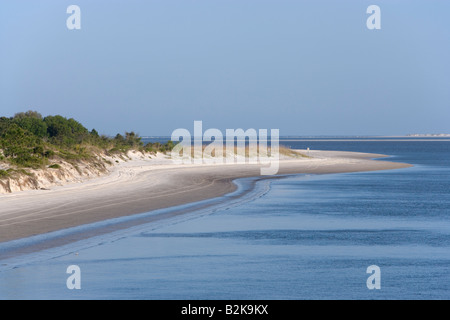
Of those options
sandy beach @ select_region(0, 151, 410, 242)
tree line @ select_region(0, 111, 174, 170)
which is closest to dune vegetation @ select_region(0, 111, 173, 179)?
tree line @ select_region(0, 111, 174, 170)

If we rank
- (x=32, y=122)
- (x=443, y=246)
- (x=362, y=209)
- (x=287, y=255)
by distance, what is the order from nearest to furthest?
(x=287, y=255) < (x=443, y=246) < (x=362, y=209) < (x=32, y=122)

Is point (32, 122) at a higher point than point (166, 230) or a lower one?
higher

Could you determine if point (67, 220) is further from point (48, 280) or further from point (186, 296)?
point (186, 296)

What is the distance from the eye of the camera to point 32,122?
45.2 metres

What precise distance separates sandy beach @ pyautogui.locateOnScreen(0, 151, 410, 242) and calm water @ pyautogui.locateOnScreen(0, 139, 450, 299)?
208cm

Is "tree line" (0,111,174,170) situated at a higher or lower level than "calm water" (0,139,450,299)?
higher

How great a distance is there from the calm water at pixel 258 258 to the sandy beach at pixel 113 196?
208cm

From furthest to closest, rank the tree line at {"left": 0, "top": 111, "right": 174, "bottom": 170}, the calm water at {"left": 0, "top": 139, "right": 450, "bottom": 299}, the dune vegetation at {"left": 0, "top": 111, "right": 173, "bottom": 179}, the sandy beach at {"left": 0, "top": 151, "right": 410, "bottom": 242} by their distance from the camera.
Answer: the tree line at {"left": 0, "top": 111, "right": 174, "bottom": 170}
the dune vegetation at {"left": 0, "top": 111, "right": 173, "bottom": 179}
the sandy beach at {"left": 0, "top": 151, "right": 410, "bottom": 242}
the calm water at {"left": 0, "top": 139, "right": 450, "bottom": 299}

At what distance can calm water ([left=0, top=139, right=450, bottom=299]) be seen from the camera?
1093cm

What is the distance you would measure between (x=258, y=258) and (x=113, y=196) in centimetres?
1233

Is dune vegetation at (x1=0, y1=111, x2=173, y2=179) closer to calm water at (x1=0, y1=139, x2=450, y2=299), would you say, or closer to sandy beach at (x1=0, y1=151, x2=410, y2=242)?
sandy beach at (x1=0, y1=151, x2=410, y2=242)

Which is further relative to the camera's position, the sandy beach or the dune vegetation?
the dune vegetation
